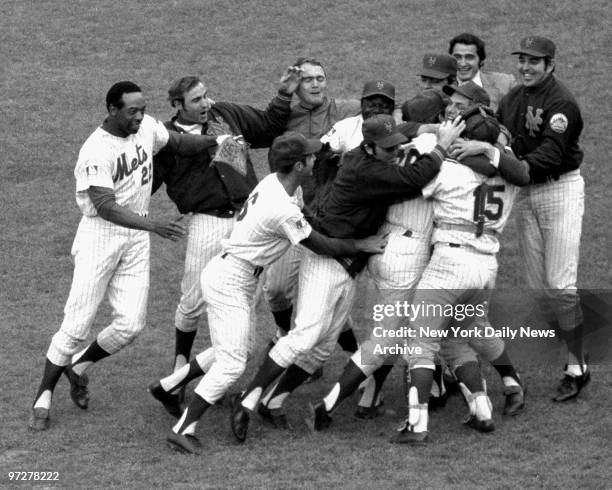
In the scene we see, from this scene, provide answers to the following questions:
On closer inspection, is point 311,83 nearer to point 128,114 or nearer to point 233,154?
point 233,154

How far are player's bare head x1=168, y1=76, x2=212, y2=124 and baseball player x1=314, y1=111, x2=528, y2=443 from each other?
1758 mm

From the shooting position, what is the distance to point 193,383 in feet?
27.8

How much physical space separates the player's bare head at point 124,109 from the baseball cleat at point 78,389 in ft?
4.99

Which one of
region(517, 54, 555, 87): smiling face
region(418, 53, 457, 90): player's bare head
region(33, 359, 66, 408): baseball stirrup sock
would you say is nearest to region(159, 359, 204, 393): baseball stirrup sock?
region(33, 359, 66, 408): baseball stirrup sock

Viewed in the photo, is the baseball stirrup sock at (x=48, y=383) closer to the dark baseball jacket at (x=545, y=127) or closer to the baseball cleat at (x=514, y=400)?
the baseball cleat at (x=514, y=400)

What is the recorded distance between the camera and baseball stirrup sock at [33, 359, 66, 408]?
765cm

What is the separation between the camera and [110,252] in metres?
7.62

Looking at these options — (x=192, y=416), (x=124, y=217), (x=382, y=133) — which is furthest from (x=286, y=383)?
(x=382, y=133)

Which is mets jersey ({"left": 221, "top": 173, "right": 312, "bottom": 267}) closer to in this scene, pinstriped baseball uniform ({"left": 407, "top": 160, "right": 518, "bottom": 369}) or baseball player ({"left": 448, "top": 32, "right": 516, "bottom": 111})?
pinstriped baseball uniform ({"left": 407, "top": 160, "right": 518, "bottom": 369})

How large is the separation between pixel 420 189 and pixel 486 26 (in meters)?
7.70

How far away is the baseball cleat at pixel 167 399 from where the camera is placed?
7.71 meters

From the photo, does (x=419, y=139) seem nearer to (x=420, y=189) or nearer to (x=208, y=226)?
(x=420, y=189)

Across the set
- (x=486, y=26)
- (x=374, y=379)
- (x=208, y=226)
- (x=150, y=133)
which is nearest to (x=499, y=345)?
(x=374, y=379)

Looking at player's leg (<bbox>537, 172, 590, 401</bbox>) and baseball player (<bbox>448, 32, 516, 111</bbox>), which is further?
baseball player (<bbox>448, 32, 516, 111</bbox>)
